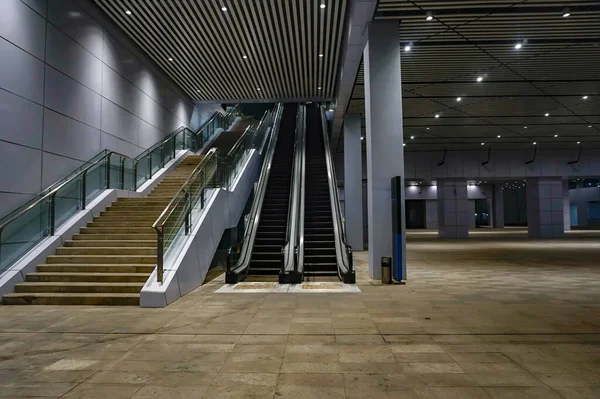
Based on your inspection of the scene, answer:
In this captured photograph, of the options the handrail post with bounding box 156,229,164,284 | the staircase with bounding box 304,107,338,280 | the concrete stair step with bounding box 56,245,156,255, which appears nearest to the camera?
the handrail post with bounding box 156,229,164,284

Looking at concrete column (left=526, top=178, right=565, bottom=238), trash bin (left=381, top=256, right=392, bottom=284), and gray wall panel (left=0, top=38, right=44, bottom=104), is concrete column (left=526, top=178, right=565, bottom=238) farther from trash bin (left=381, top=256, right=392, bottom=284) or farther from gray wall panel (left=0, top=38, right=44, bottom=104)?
gray wall panel (left=0, top=38, right=44, bottom=104)

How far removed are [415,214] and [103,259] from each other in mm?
35548

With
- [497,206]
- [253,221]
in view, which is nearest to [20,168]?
[253,221]

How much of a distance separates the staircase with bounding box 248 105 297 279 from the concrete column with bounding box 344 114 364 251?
2.43 m

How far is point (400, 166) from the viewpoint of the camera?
8000 mm

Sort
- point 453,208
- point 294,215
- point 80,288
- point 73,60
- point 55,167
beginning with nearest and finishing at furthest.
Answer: point 80,288 → point 55,167 → point 73,60 → point 294,215 → point 453,208

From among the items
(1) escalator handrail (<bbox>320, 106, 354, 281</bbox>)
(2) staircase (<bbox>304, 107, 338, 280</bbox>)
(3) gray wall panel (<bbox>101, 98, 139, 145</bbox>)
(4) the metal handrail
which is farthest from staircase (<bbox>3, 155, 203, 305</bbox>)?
(1) escalator handrail (<bbox>320, 106, 354, 281</bbox>)

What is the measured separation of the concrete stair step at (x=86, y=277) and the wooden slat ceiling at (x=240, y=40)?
6194mm

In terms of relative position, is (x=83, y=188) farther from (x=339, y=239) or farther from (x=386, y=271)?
(x=386, y=271)

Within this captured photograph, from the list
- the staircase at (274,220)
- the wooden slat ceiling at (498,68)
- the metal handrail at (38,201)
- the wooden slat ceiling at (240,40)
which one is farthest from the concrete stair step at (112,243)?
the wooden slat ceiling at (498,68)

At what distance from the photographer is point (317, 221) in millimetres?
11031

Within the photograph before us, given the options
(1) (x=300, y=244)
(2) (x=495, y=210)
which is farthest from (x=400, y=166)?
(2) (x=495, y=210)

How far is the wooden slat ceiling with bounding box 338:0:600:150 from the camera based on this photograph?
314 inches

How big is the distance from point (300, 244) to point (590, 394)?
644 cm
